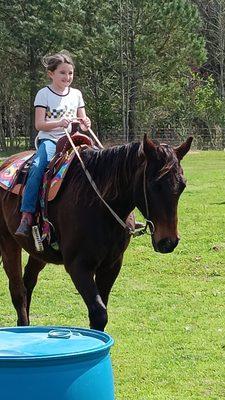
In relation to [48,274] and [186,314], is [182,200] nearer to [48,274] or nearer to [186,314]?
[48,274]

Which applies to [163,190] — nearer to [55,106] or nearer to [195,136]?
[55,106]

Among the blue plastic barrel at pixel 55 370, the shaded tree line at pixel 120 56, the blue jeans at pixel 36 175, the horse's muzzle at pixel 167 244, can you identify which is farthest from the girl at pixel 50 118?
the shaded tree line at pixel 120 56

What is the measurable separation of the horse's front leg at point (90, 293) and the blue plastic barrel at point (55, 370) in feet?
6.16

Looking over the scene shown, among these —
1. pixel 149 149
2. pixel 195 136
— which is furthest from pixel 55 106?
pixel 195 136

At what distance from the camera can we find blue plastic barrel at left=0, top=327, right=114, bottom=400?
2.49 metres

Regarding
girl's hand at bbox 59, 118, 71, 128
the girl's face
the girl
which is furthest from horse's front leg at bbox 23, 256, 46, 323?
the girl's face

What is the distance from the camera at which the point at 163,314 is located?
6.86 m

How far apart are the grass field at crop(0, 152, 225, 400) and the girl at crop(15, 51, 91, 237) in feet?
4.71

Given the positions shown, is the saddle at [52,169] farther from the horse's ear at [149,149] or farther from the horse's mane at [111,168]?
the horse's ear at [149,149]

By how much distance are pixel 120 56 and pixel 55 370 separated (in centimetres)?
3764

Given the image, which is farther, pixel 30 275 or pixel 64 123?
pixel 30 275

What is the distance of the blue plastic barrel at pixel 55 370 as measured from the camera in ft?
8.17

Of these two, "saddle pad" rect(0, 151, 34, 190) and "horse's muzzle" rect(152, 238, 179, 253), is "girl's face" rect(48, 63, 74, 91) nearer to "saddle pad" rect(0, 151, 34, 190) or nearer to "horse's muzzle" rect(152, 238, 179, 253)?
"saddle pad" rect(0, 151, 34, 190)

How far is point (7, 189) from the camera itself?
6004 millimetres
